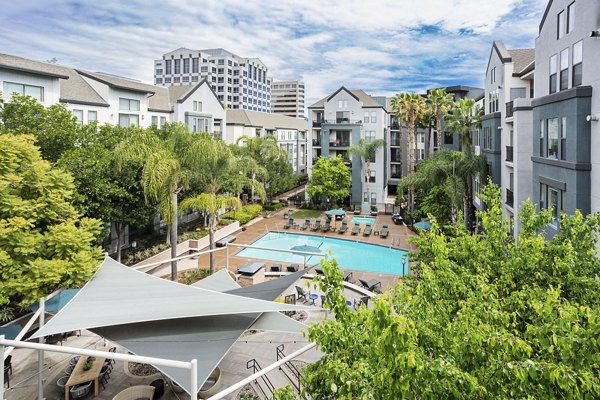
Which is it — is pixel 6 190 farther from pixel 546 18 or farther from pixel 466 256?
pixel 546 18

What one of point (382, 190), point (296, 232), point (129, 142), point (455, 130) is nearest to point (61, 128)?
point (129, 142)

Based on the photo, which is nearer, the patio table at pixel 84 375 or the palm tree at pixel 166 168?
the patio table at pixel 84 375

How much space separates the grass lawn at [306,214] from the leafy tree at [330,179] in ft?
7.65

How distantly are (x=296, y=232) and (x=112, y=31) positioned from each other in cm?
2474

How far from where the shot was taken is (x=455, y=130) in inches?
1361

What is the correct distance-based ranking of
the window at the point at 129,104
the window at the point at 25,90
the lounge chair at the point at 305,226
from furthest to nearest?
the lounge chair at the point at 305,226 < the window at the point at 129,104 < the window at the point at 25,90

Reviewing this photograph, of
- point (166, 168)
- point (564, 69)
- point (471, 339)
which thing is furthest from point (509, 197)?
point (471, 339)

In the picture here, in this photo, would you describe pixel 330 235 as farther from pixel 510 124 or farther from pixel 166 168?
pixel 166 168

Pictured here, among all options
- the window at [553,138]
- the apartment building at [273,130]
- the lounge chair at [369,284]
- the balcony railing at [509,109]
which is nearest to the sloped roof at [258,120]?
the apartment building at [273,130]

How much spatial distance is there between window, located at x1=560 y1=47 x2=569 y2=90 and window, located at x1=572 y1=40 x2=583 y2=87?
0.52 meters

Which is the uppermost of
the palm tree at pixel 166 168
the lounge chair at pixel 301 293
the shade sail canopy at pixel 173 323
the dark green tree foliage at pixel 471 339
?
the palm tree at pixel 166 168

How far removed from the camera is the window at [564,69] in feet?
58.4

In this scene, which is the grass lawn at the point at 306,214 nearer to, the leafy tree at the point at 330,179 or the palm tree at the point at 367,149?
the leafy tree at the point at 330,179

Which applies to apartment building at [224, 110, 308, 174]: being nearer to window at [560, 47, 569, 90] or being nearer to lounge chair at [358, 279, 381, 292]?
lounge chair at [358, 279, 381, 292]
